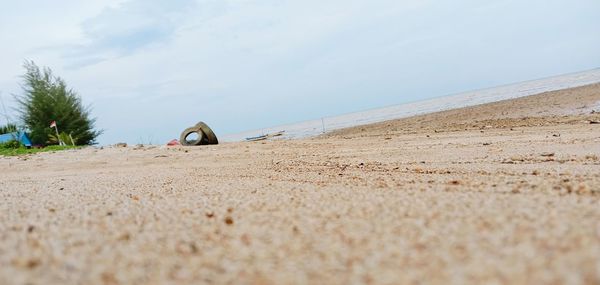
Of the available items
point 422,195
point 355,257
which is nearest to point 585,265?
point 355,257

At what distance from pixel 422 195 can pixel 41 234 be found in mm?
2087

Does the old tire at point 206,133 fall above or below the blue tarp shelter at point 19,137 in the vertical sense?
below

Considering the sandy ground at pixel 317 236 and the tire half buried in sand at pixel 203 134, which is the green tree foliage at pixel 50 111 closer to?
the tire half buried in sand at pixel 203 134

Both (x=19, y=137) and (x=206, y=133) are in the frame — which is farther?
(x=19, y=137)

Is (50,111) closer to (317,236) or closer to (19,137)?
(19,137)

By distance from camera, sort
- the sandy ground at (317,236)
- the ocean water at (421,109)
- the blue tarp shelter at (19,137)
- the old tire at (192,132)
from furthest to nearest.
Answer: the ocean water at (421,109)
the blue tarp shelter at (19,137)
the old tire at (192,132)
the sandy ground at (317,236)

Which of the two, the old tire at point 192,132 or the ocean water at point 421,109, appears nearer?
the old tire at point 192,132

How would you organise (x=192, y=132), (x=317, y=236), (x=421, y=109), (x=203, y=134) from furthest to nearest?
1. (x=421, y=109)
2. (x=192, y=132)
3. (x=203, y=134)
4. (x=317, y=236)

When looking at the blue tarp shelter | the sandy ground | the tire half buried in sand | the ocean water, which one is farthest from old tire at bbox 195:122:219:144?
the blue tarp shelter

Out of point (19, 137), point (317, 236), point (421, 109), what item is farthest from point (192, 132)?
point (421, 109)

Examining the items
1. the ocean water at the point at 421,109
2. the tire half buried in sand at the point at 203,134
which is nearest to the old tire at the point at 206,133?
the tire half buried in sand at the point at 203,134

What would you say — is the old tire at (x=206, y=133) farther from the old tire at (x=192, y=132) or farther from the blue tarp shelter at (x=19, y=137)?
the blue tarp shelter at (x=19, y=137)

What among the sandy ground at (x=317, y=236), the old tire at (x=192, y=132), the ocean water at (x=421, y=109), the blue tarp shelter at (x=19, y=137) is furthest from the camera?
the ocean water at (x=421, y=109)

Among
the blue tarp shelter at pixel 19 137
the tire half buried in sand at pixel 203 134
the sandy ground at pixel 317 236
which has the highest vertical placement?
the blue tarp shelter at pixel 19 137
